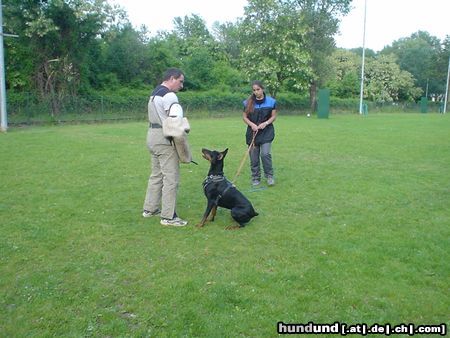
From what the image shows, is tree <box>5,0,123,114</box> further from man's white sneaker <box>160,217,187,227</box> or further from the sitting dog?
the sitting dog

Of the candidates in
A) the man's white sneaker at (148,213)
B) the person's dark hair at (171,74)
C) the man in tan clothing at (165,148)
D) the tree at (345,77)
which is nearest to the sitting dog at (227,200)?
the man in tan clothing at (165,148)

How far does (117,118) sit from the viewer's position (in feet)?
87.1

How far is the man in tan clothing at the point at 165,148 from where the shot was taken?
16.5 feet

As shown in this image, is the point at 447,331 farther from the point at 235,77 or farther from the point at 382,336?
the point at 235,77

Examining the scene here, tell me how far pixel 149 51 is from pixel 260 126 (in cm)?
3231

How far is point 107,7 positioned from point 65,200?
23506mm

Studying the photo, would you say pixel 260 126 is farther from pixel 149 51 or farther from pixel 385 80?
pixel 385 80

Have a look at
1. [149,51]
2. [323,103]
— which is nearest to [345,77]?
[323,103]

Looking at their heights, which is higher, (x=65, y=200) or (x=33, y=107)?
(x=33, y=107)

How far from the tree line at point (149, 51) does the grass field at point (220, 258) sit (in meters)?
20.1

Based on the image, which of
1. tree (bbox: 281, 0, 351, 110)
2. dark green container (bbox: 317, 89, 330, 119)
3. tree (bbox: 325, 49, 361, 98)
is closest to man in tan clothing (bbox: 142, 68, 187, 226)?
dark green container (bbox: 317, 89, 330, 119)

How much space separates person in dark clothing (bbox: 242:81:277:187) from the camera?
7441 millimetres

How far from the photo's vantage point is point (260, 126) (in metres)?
7.36

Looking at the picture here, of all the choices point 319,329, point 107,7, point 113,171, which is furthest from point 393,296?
point 107,7
